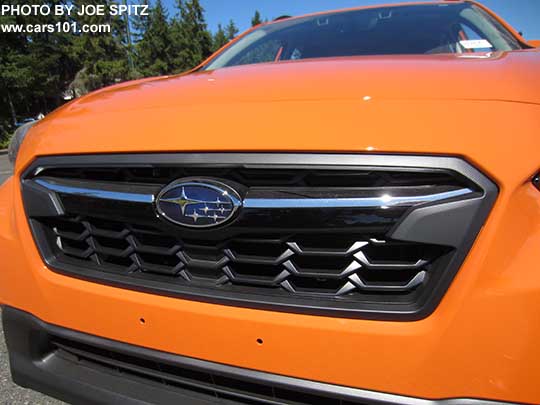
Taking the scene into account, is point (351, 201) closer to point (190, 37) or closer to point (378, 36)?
point (378, 36)

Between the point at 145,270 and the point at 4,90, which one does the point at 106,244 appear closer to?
the point at 145,270

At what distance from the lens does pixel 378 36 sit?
225cm

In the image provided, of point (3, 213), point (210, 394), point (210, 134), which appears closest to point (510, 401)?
point (210, 394)

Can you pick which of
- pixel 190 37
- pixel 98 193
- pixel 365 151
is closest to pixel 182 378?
pixel 98 193

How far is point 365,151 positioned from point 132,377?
97 cm

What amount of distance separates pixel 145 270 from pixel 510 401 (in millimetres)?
959

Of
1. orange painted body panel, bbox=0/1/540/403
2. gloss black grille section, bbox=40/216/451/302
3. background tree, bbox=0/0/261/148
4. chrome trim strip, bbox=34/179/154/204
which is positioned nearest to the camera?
orange painted body panel, bbox=0/1/540/403

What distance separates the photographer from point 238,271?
115cm

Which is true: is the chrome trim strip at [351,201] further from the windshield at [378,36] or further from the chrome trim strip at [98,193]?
the windshield at [378,36]

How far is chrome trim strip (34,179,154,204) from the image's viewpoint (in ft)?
3.88

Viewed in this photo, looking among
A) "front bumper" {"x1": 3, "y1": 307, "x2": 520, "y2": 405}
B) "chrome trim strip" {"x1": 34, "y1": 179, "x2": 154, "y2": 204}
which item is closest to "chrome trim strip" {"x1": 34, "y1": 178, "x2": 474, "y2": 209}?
"chrome trim strip" {"x1": 34, "y1": 179, "x2": 154, "y2": 204}

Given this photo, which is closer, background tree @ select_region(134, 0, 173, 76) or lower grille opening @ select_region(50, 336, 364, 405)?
lower grille opening @ select_region(50, 336, 364, 405)

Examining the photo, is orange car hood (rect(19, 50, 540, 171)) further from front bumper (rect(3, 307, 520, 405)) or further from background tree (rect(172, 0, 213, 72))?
background tree (rect(172, 0, 213, 72))

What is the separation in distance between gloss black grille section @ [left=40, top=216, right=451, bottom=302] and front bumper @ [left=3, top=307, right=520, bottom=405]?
0.70ft
